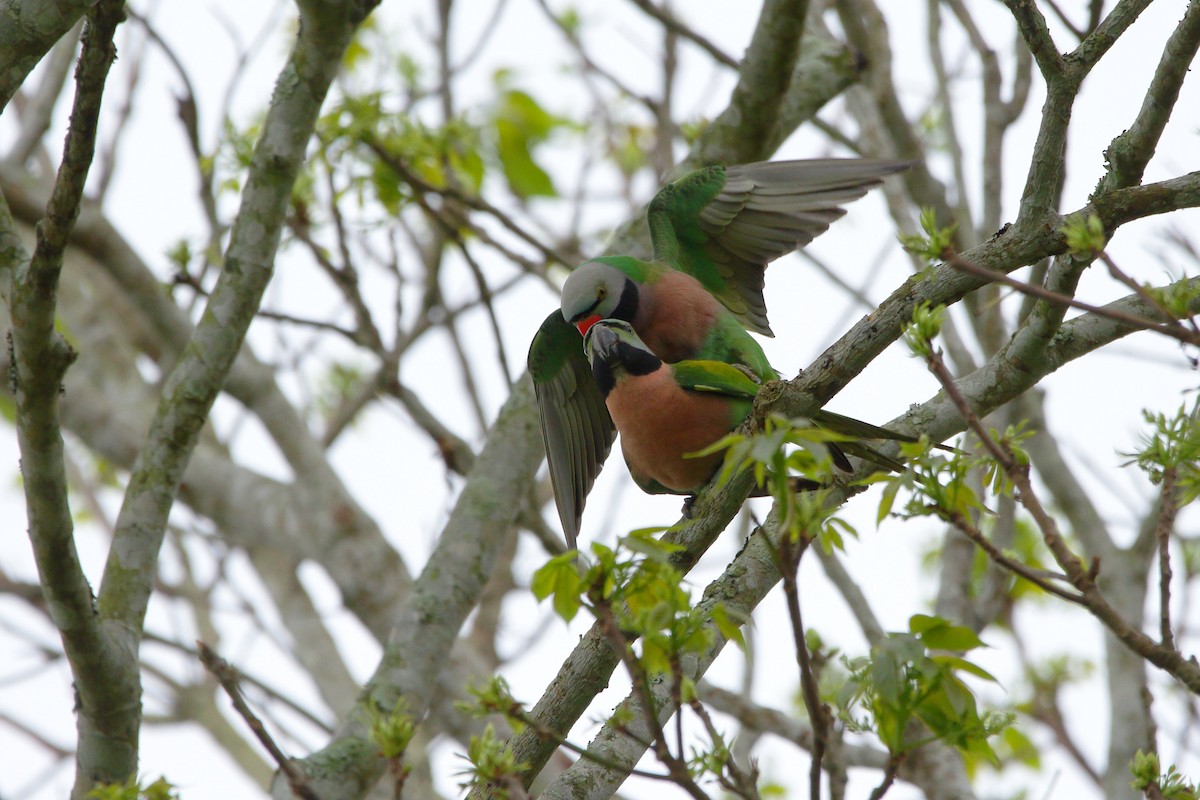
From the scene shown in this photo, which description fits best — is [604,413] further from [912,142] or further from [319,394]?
[319,394]

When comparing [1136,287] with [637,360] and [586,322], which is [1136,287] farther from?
[586,322]

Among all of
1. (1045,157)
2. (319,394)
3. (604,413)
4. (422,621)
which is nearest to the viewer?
(1045,157)

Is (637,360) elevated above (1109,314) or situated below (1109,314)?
above

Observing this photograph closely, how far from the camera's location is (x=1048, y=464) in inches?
210

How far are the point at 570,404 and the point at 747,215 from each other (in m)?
1.08

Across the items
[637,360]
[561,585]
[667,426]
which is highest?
[637,360]

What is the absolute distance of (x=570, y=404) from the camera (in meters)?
4.65

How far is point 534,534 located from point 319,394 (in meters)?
4.45

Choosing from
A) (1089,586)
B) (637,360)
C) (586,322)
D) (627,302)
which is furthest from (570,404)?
(1089,586)

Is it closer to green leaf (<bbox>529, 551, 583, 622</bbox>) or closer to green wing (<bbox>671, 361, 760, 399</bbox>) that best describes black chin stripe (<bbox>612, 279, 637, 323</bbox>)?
green wing (<bbox>671, 361, 760, 399</bbox>)

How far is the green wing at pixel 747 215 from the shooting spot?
458 cm

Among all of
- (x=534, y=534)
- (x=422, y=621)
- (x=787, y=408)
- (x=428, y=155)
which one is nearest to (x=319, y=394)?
(x=428, y=155)

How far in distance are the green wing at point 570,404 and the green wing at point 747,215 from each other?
56cm

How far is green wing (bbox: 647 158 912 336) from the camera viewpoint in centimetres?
458
